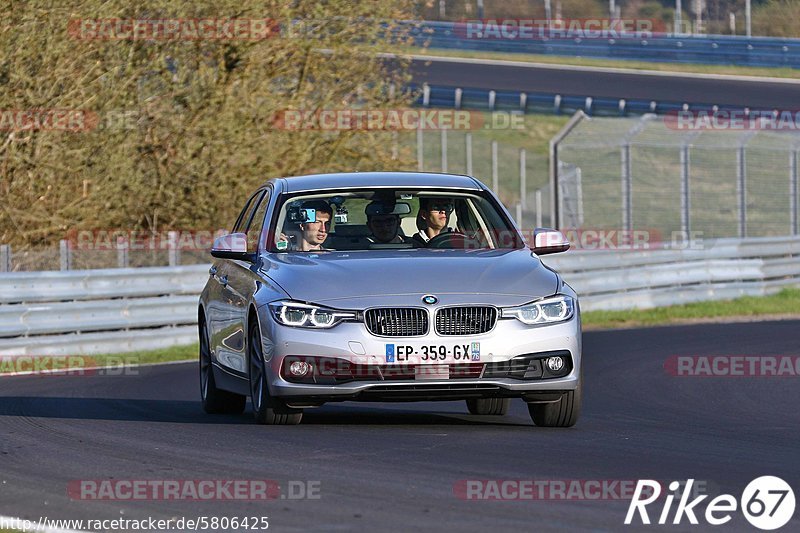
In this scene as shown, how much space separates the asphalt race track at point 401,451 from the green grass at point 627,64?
29963 mm

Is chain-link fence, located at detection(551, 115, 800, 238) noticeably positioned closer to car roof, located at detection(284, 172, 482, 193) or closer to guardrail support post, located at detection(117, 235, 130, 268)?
Result: guardrail support post, located at detection(117, 235, 130, 268)

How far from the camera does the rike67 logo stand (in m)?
6.49

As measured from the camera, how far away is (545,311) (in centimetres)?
958

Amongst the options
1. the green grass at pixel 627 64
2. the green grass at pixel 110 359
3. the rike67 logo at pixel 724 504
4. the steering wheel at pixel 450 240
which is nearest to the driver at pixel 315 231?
the steering wheel at pixel 450 240

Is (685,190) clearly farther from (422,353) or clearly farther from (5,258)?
(422,353)

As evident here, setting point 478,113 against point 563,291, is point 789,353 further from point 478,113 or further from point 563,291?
point 478,113

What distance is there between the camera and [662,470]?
7.92 meters

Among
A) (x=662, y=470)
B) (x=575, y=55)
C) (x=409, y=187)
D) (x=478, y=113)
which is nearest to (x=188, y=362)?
(x=409, y=187)
